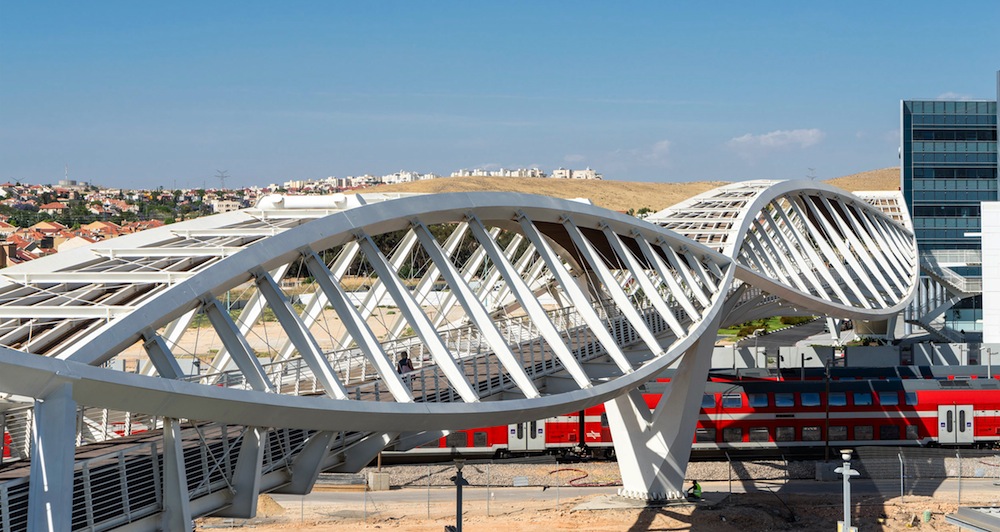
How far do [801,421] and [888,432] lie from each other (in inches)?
137

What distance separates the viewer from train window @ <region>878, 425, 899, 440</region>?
1815 inches

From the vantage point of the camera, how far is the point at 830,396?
45.7 metres

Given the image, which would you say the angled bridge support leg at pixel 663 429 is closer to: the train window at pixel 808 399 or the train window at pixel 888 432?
the train window at pixel 808 399

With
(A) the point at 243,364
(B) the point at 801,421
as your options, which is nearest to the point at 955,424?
(B) the point at 801,421

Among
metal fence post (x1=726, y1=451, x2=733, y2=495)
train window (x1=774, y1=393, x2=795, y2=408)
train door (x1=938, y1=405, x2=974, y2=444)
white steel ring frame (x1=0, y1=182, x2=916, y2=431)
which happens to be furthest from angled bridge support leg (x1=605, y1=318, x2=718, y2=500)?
train door (x1=938, y1=405, x2=974, y2=444)

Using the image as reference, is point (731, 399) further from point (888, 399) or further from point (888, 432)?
point (888, 432)

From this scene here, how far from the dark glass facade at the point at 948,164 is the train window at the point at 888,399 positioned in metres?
38.0

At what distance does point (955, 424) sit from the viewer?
46562 millimetres

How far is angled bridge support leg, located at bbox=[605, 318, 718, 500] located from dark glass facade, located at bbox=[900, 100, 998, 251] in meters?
49.4

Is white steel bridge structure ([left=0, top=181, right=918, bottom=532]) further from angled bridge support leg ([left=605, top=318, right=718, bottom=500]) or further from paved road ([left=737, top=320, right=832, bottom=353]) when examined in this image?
paved road ([left=737, top=320, right=832, bottom=353])

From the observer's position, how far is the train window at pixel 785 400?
148ft

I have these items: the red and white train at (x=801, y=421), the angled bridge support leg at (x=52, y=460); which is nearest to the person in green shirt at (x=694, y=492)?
the red and white train at (x=801, y=421)

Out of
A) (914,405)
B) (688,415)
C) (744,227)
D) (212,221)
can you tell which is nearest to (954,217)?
(914,405)

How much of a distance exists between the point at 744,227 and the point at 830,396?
8.35 metres
